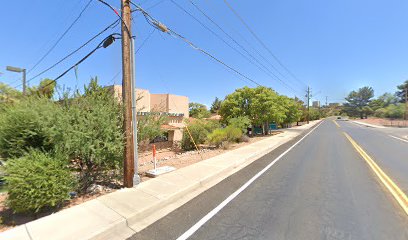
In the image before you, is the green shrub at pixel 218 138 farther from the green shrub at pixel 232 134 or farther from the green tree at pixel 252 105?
the green tree at pixel 252 105

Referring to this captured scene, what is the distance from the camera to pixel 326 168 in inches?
363

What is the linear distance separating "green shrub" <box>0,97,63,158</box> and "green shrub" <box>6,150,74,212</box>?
0.54 m

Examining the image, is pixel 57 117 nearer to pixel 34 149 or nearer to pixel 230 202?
pixel 34 149

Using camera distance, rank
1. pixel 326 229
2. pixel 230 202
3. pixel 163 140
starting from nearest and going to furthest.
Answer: pixel 326 229 → pixel 230 202 → pixel 163 140

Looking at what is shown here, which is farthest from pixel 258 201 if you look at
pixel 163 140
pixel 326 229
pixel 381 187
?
pixel 163 140

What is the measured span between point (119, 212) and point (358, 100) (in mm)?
145032

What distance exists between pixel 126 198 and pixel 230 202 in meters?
2.58

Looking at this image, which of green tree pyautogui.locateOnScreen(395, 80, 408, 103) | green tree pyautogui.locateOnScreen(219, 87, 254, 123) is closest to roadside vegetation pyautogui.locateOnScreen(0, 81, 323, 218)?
green tree pyautogui.locateOnScreen(219, 87, 254, 123)

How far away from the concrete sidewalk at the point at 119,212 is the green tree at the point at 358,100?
13377 cm

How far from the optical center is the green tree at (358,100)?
120456 millimetres

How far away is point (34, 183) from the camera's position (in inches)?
195

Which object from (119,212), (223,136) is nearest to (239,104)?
(223,136)

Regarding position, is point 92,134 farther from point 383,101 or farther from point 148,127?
point 383,101

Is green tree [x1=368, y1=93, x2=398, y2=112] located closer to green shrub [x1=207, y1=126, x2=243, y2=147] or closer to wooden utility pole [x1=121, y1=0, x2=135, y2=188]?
green shrub [x1=207, y1=126, x2=243, y2=147]
